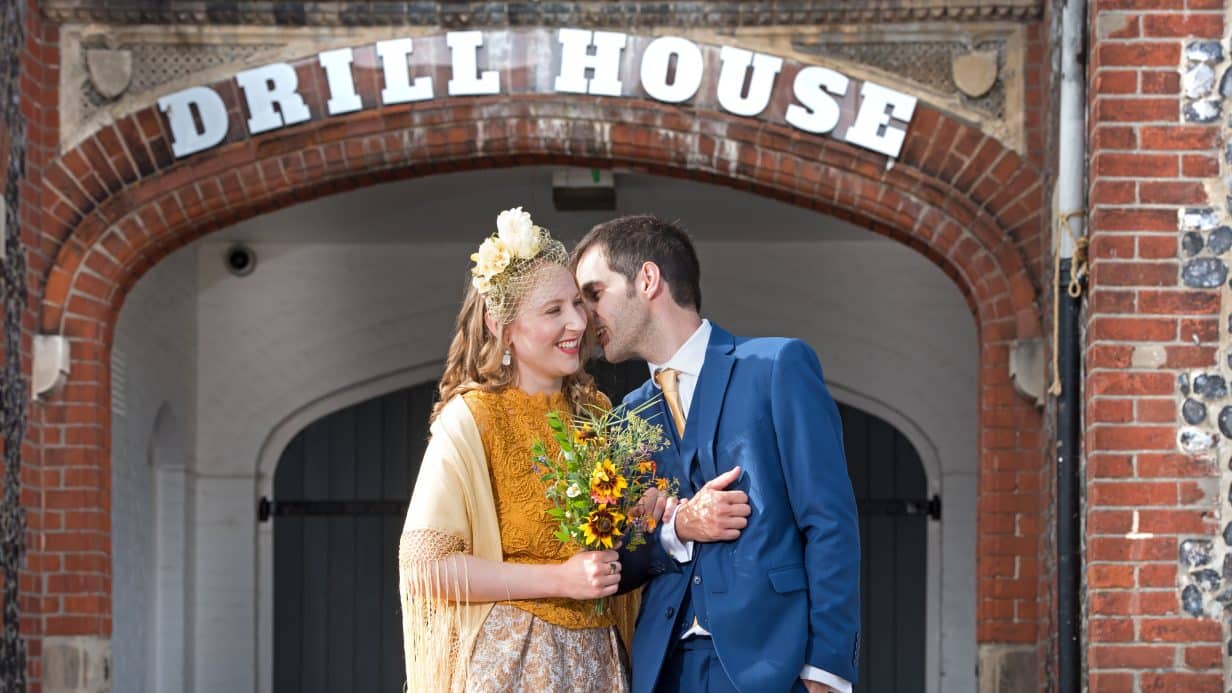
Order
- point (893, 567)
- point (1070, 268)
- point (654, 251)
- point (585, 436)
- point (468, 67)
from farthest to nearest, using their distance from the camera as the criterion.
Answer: point (893, 567)
point (468, 67)
point (1070, 268)
point (654, 251)
point (585, 436)

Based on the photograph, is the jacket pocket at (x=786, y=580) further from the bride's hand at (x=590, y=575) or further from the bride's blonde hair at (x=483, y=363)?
the bride's blonde hair at (x=483, y=363)

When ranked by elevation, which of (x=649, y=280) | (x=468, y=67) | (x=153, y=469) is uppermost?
(x=468, y=67)

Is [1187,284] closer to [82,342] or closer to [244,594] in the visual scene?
[82,342]

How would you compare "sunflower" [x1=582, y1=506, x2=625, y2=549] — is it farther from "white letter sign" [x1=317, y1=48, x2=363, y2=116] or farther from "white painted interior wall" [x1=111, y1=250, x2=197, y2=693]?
"white painted interior wall" [x1=111, y1=250, x2=197, y2=693]

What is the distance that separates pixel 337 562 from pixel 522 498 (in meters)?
6.40

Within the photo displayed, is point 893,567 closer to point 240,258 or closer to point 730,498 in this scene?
point 240,258

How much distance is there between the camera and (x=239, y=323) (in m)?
10.4

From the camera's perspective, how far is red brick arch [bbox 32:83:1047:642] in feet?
24.4

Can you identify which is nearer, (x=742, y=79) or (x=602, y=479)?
(x=602, y=479)

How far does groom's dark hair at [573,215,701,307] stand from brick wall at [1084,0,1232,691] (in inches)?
90.6

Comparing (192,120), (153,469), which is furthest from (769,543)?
(153,469)

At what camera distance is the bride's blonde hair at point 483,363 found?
14.6 feet

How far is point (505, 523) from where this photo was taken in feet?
14.3

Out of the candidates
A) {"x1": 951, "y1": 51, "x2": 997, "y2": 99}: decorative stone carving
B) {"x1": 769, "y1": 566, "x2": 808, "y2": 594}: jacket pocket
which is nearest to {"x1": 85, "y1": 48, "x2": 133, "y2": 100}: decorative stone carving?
{"x1": 951, "y1": 51, "x2": 997, "y2": 99}: decorative stone carving
